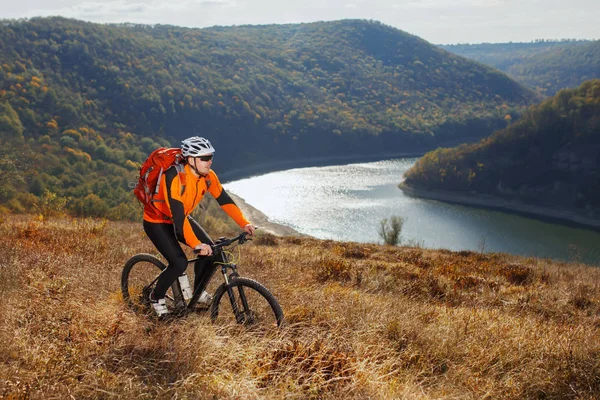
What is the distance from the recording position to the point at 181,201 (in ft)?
15.1

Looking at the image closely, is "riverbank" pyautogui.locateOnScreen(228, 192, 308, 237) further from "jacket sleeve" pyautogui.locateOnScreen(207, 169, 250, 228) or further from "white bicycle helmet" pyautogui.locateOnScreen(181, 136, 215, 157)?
"white bicycle helmet" pyautogui.locateOnScreen(181, 136, 215, 157)

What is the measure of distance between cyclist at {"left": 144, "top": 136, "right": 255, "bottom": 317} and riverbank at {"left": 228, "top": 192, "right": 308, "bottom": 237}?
50.5 m

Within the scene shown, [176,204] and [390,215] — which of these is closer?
[176,204]

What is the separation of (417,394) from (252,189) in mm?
89018

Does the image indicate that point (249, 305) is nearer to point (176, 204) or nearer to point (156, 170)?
point (176, 204)

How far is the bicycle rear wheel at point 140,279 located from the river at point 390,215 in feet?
137

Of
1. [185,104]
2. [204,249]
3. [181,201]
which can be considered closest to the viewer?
[204,249]

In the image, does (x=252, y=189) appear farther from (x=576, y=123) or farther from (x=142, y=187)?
(x=142, y=187)

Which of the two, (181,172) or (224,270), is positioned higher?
(181,172)

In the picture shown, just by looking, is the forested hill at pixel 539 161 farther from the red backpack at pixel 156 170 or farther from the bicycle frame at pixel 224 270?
the red backpack at pixel 156 170

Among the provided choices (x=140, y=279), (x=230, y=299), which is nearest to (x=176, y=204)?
(x=230, y=299)

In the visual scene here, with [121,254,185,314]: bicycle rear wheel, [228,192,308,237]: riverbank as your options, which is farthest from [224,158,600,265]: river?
[121,254,185,314]: bicycle rear wheel

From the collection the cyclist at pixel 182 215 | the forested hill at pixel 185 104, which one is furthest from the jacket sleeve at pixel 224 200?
the forested hill at pixel 185 104

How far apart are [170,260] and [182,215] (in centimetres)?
63
